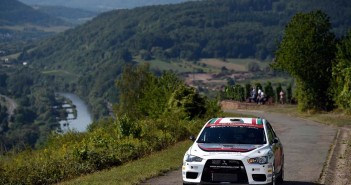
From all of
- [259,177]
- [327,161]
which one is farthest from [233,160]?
[327,161]

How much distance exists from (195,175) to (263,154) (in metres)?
1.51

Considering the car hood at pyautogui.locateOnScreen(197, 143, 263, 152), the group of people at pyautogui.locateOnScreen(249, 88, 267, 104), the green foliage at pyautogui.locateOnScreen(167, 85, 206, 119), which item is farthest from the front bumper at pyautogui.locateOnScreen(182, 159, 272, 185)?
the group of people at pyautogui.locateOnScreen(249, 88, 267, 104)

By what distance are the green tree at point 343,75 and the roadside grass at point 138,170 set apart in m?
17.6

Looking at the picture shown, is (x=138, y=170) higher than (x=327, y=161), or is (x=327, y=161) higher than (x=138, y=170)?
(x=138, y=170)

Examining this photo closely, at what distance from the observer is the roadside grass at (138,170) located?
1561 cm

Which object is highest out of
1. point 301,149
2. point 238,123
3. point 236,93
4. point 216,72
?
point 238,123

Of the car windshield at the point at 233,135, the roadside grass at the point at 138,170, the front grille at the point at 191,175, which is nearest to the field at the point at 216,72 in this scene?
the roadside grass at the point at 138,170

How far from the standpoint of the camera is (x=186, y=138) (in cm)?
2597

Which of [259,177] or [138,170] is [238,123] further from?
[138,170]

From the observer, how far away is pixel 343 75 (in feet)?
123

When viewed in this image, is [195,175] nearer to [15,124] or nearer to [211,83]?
[15,124]

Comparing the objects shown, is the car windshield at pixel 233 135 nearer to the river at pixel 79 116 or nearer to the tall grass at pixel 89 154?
the tall grass at pixel 89 154

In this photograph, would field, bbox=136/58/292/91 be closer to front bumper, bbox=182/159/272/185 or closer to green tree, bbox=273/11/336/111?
green tree, bbox=273/11/336/111

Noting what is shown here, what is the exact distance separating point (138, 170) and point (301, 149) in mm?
7934
